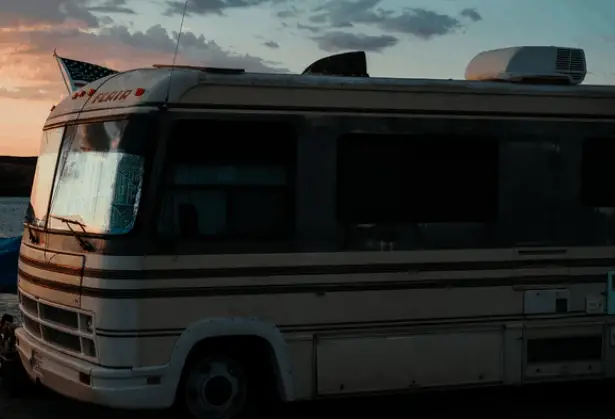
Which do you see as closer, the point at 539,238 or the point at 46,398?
the point at 539,238

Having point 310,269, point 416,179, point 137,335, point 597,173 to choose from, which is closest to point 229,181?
point 310,269

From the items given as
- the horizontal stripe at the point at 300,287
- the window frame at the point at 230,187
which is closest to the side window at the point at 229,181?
the window frame at the point at 230,187

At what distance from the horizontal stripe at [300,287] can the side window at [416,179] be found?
502mm

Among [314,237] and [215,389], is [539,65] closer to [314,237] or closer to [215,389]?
[314,237]

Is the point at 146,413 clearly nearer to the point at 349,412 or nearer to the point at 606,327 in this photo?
the point at 349,412

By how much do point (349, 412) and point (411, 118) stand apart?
2603mm

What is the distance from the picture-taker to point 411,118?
26.0 feet

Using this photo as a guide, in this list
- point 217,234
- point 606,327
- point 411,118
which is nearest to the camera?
point 217,234

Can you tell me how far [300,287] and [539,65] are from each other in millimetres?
3049

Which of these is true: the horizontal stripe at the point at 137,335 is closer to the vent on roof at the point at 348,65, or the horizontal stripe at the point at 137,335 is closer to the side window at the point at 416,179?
the side window at the point at 416,179

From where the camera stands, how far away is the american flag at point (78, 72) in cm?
935

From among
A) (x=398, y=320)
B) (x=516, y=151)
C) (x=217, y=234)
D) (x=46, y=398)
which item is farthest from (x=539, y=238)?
(x=46, y=398)

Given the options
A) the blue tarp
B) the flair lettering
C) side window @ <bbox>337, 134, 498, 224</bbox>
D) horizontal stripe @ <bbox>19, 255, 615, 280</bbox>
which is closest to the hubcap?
horizontal stripe @ <bbox>19, 255, 615, 280</bbox>

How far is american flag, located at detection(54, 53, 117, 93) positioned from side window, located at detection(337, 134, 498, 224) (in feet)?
9.48
